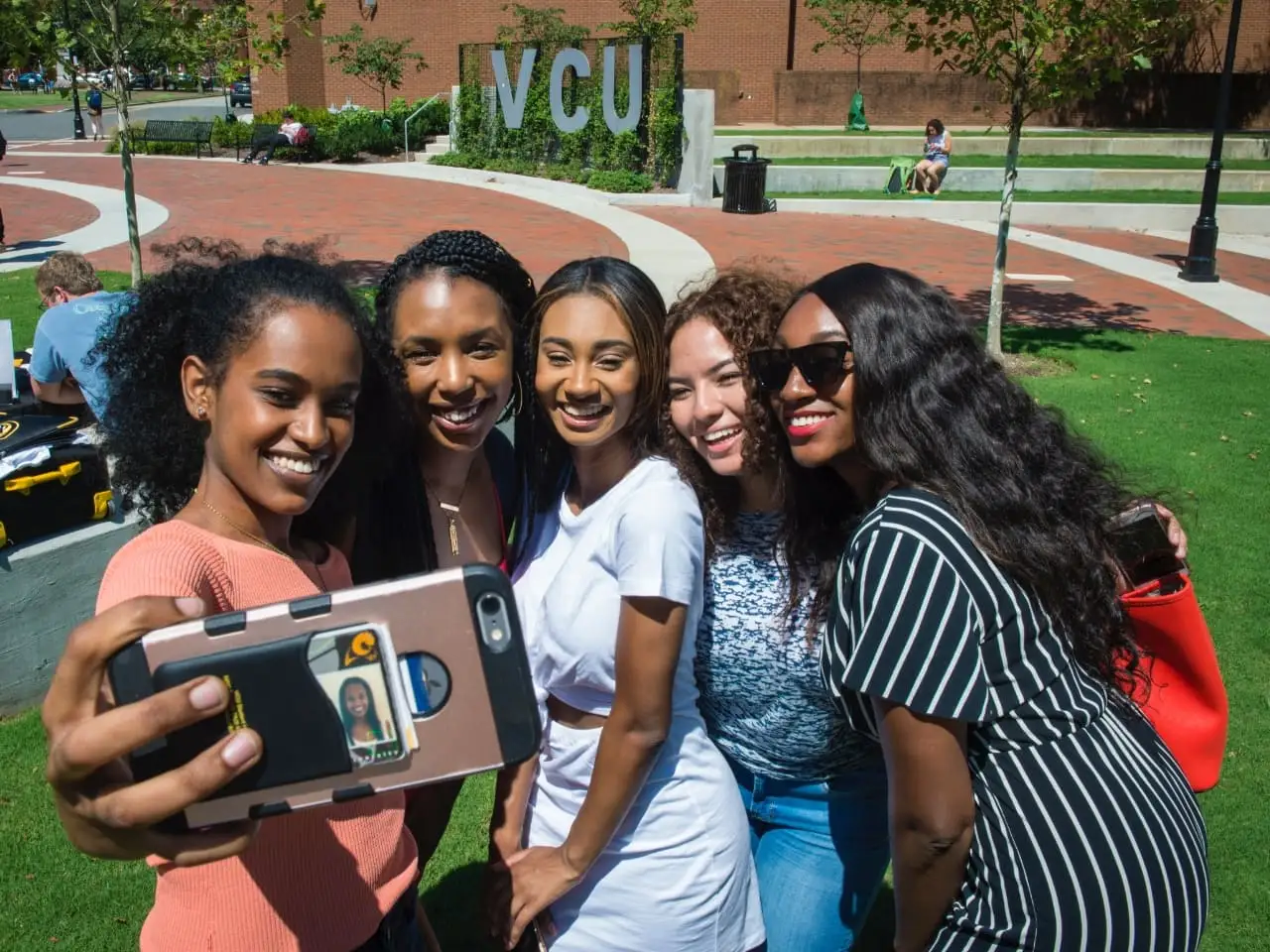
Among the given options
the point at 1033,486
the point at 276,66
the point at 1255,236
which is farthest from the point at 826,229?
the point at 1033,486

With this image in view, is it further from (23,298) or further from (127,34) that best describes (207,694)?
(23,298)

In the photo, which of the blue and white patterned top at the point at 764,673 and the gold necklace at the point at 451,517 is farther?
the gold necklace at the point at 451,517

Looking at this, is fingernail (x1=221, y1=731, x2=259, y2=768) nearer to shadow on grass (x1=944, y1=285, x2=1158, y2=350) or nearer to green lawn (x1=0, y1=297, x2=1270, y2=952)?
green lawn (x1=0, y1=297, x2=1270, y2=952)

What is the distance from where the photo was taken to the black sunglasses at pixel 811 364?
1872 mm

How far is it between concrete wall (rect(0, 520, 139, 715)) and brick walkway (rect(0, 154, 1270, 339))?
8277mm

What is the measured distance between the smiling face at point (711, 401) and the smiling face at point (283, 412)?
75 centimetres

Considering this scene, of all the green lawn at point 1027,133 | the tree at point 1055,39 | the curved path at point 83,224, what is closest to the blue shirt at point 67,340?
the tree at point 1055,39

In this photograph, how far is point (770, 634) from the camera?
209cm

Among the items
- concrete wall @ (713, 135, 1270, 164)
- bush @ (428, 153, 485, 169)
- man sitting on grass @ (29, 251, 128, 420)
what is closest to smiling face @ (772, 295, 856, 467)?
man sitting on grass @ (29, 251, 128, 420)

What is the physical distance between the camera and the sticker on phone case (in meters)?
1.29

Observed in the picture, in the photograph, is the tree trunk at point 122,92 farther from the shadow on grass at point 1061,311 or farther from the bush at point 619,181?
the bush at point 619,181

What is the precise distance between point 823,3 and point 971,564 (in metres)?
34.9

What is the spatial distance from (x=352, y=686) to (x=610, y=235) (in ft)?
49.3

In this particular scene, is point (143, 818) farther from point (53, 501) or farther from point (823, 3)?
point (823, 3)
